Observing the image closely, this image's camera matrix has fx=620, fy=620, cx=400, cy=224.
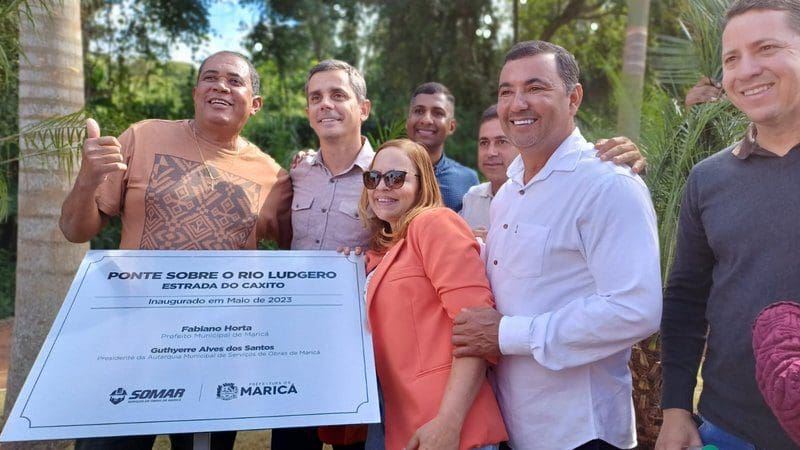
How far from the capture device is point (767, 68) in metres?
2.11

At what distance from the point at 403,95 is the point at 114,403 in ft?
45.5

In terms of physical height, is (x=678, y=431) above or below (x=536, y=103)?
below

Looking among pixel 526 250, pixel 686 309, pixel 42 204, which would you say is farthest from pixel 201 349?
pixel 42 204

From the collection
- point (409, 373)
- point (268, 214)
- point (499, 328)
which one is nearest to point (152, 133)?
point (268, 214)

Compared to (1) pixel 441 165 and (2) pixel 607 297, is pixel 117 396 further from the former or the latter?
(1) pixel 441 165

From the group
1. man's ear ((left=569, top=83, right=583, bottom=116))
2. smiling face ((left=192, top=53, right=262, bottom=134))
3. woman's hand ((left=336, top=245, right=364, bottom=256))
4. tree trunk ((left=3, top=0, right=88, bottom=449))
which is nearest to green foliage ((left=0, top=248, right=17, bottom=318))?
tree trunk ((left=3, top=0, right=88, bottom=449))

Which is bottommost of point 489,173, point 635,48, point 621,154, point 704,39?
point 489,173

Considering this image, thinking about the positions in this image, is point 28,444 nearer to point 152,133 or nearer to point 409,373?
point 152,133

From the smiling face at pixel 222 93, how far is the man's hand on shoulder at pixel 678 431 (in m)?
2.78

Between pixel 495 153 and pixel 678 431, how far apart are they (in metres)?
2.65

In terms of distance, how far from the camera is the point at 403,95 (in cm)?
1570

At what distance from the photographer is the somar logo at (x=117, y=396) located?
98.0 inches

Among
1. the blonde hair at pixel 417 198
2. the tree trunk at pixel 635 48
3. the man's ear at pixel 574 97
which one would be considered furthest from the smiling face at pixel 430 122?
the tree trunk at pixel 635 48

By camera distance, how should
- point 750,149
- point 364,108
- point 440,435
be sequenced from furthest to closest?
point 364,108
point 440,435
point 750,149
